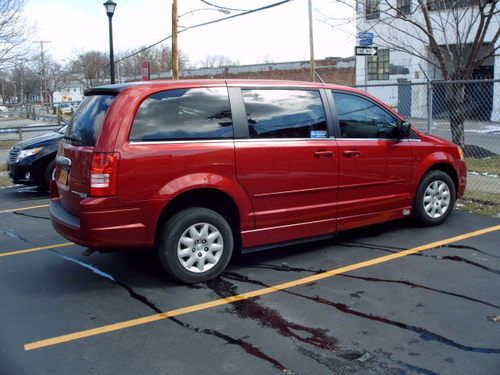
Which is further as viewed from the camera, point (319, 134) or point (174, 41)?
point (174, 41)

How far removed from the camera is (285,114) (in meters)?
5.36

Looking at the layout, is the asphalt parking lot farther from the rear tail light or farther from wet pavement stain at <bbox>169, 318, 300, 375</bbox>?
the rear tail light

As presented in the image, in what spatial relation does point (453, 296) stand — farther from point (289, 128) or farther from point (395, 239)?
point (289, 128)

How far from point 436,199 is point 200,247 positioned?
3331 millimetres

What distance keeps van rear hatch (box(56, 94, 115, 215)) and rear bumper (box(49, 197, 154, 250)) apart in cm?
18

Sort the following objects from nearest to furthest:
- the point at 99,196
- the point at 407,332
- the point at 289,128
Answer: the point at 407,332
the point at 99,196
the point at 289,128

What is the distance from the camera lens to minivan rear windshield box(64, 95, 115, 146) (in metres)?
4.70

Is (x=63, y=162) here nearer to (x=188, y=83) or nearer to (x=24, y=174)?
(x=188, y=83)

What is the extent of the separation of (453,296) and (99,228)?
307 centimetres

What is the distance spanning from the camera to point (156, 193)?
4570 millimetres

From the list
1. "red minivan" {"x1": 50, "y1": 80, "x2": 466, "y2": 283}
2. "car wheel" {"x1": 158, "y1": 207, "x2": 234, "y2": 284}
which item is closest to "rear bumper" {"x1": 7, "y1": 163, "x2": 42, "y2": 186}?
"red minivan" {"x1": 50, "y1": 80, "x2": 466, "y2": 283}

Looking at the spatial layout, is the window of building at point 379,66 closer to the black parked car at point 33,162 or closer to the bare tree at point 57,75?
the black parked car at point 33,162

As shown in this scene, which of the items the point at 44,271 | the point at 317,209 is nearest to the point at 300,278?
the point at 317,209

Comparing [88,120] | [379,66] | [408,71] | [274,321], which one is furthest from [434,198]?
[379,66]
